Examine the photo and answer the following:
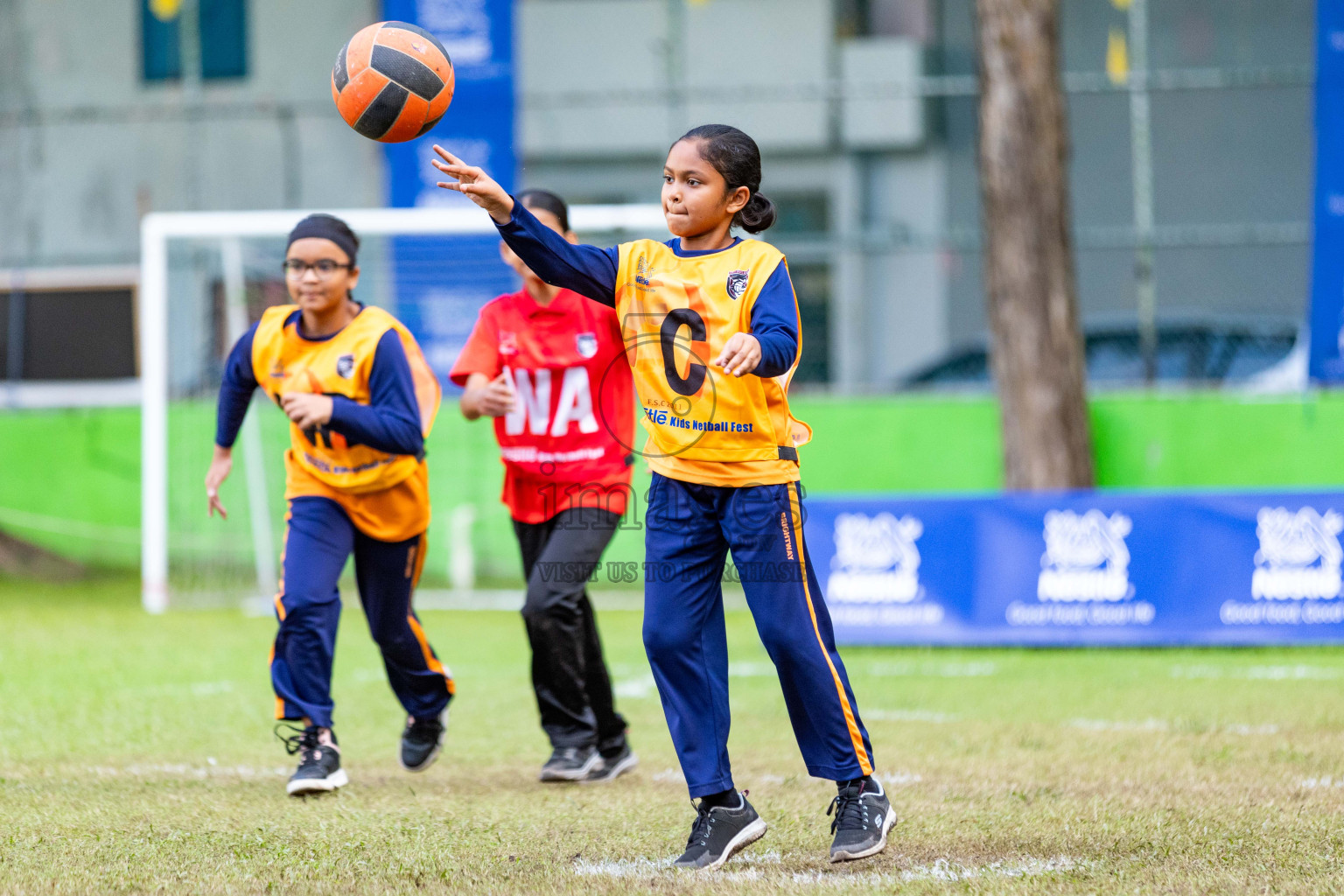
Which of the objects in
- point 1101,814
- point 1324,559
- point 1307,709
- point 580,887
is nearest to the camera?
point 580,887

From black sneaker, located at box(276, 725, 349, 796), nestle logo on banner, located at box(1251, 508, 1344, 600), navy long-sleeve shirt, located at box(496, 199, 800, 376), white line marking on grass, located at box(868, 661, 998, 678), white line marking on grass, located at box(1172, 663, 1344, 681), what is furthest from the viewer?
nestle logo on banner, located at box(1251, 508, 1344, 600)

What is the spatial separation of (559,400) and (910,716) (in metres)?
2.33

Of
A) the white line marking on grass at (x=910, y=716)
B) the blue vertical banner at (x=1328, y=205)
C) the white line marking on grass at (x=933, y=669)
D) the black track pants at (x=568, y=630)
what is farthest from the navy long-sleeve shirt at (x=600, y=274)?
the blue vertical banner at (x=1328, y=205)

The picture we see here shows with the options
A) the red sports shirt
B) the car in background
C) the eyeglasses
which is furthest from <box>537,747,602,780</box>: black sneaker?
the car in background

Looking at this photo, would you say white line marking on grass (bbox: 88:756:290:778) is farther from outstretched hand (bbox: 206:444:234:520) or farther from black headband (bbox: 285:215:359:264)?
black headband (bbox: 285:215:359:264)

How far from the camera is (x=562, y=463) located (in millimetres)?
5332

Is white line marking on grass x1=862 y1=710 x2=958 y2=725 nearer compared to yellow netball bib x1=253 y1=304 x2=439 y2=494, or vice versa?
yellow netball bib x1=253 y1=304 x2=439 y2=494

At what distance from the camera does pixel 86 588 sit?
12031mm

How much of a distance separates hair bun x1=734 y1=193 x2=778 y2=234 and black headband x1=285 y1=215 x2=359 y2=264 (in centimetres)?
169

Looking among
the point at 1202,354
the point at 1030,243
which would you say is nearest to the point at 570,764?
the point at 1030,243

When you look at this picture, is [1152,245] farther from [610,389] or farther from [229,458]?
[229,458]

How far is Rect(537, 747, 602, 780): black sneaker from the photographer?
5.18m

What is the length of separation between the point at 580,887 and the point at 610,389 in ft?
7.55

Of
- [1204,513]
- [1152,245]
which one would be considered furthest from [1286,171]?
[1204,513]
